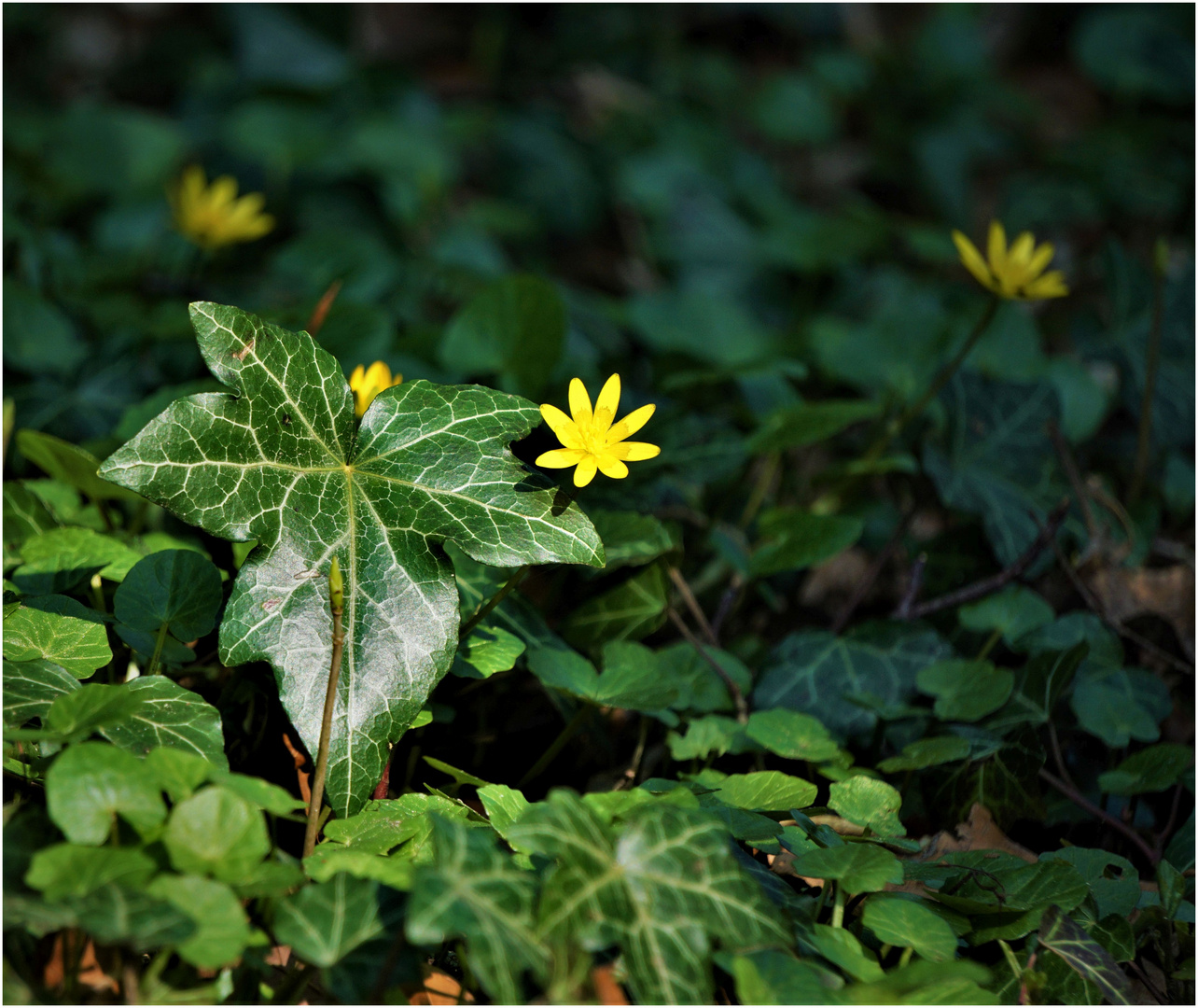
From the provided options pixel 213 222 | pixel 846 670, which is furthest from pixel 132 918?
pixel 213 222

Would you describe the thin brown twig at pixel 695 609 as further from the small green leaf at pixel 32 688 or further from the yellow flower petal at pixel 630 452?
the small green leaf at pixel 32 688

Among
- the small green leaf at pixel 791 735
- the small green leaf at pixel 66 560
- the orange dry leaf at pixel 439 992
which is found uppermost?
the small green leaf at pixel 66 560

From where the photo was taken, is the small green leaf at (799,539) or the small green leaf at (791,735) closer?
the small green leaf at (791,735)

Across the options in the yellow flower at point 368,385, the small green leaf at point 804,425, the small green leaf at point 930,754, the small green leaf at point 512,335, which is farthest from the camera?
the small green leaf at point 512,335

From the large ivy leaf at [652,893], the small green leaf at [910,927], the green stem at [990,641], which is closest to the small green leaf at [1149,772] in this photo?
the green stem at [990,641]

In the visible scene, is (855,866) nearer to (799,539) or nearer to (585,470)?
(585,470)
